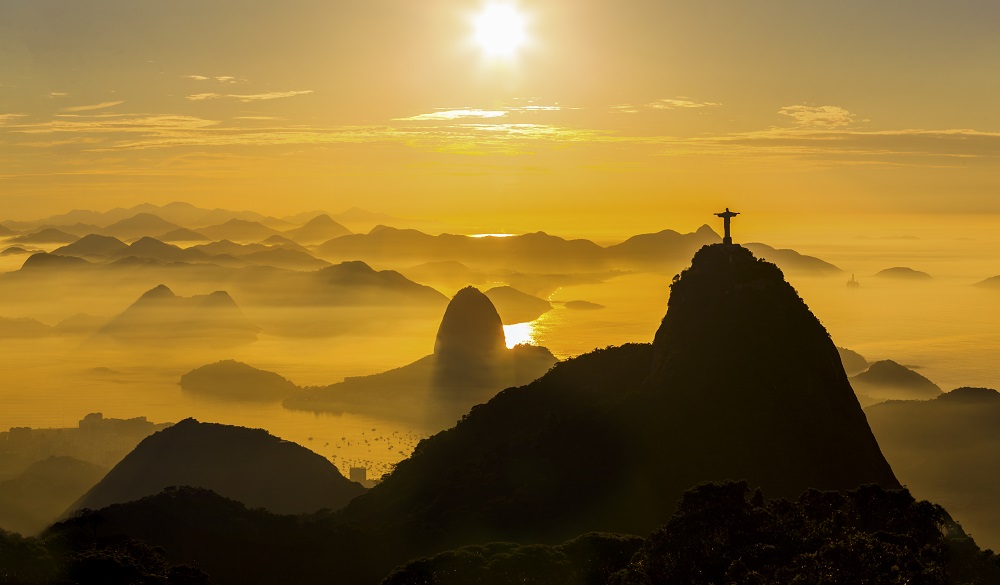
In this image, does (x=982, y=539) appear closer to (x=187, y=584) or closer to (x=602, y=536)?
(x=602, y=536)

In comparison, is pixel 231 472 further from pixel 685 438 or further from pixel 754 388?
pixel 754 388

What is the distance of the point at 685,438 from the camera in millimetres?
84812

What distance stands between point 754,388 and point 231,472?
97.6 metres

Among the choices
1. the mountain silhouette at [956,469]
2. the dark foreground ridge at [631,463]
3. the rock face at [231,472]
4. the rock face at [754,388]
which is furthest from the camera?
the mountain silhouette at [956,469]

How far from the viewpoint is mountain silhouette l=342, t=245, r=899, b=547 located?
80.6 m

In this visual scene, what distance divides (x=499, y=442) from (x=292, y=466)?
219 feet

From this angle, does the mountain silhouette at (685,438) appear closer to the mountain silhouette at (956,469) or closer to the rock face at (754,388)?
the rock face at (754,388)

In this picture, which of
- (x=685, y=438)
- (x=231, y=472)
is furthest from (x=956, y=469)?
(x=231, y=472)

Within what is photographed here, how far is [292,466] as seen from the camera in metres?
158

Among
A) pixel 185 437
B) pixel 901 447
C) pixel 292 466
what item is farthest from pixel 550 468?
pixel 901 447

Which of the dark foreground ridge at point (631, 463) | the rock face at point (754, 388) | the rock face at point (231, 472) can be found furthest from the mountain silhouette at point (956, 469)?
the rock face at point (231, 472)

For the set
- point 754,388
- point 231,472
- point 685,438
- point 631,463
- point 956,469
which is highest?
point 754,388

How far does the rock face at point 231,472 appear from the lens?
152 meters

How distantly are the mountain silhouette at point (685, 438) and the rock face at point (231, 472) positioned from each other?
5560 cm
